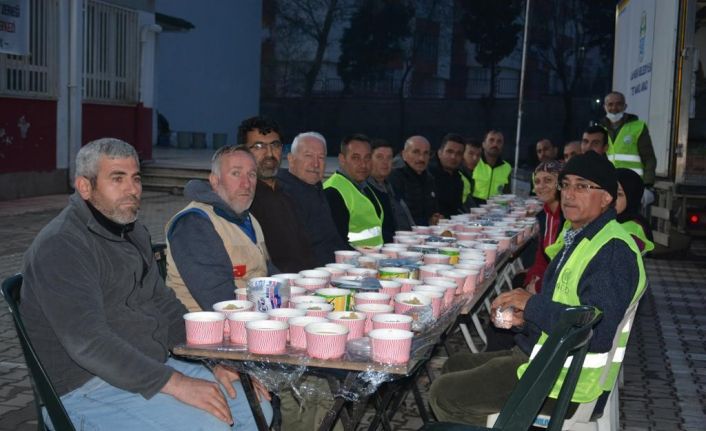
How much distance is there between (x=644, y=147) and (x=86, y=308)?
27.8ft

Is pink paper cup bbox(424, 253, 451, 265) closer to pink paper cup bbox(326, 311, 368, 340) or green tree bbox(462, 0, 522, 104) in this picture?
pink paper cup bbox(326, 311, 368, 340)

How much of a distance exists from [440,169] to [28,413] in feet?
18.0

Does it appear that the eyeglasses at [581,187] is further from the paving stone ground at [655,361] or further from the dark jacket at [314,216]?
the dark jacket at [314,216]

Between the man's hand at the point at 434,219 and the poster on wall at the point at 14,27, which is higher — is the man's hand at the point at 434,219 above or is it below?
below

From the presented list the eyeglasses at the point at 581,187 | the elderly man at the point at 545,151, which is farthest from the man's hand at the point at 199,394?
the elderly man at the point at 545,151

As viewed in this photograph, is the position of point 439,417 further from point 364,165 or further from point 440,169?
point 440,169

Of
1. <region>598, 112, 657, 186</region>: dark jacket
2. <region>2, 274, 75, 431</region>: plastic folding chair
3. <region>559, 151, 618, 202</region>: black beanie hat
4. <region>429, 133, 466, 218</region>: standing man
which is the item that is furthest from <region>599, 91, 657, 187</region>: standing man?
<region>2, 274, 75, 431</region>: plastic folding chair

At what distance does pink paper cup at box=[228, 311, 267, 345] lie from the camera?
3.21 metres

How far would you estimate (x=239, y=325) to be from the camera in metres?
3.21

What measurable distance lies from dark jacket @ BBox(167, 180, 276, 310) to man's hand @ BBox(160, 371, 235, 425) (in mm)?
656

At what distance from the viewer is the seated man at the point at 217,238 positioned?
3871 mm

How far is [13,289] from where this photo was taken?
3.08m

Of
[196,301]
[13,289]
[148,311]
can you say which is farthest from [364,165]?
[13,289]

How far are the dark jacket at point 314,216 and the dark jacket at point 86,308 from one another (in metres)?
2.29
